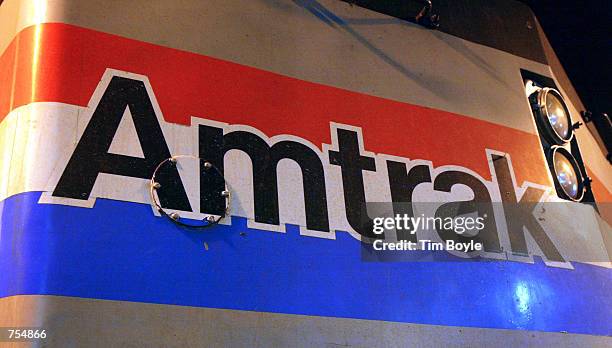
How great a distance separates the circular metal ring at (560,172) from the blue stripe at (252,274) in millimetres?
367

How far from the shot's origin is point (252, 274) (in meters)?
1.55

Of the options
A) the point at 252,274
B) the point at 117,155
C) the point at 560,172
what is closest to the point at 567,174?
the point at 560,172

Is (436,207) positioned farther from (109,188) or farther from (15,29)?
(15,29)

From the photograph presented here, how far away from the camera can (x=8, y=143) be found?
58.3 inches

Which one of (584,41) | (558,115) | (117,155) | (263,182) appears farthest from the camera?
(584,41)

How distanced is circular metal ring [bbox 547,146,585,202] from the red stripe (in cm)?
9

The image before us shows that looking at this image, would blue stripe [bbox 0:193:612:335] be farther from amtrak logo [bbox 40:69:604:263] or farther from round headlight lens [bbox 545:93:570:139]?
round headlight lens [bbox 545:93:570:139]

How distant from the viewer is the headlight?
8.04 feet

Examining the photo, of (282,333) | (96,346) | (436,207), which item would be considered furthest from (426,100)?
(96,346)

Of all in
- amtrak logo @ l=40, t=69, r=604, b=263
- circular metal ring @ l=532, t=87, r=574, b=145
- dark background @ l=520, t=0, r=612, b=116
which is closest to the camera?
amtrak logo @ l=40, t=69, r=604, b=263

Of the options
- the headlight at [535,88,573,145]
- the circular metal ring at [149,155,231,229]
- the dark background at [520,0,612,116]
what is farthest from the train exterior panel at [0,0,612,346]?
the dark background at [520,0,612,116]

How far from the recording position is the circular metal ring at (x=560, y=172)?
2.35m

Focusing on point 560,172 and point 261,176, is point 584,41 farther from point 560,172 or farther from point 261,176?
point 261,176

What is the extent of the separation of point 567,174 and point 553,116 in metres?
0.22
